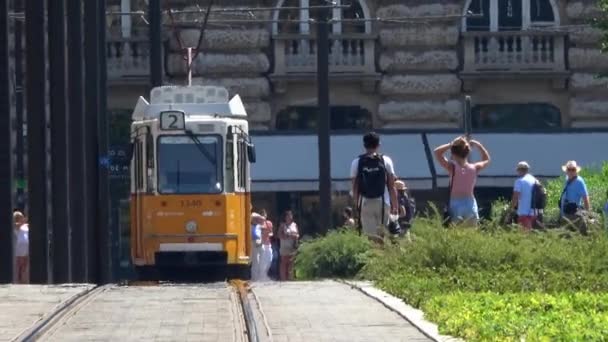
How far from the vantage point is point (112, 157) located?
3161cm

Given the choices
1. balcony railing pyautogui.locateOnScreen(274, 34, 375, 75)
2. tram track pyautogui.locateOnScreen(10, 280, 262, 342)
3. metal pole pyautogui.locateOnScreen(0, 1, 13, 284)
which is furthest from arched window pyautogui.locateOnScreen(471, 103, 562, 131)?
tram track pyautogui.locateOnScreen(10, 280, 262, 342)

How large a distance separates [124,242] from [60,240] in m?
11.2

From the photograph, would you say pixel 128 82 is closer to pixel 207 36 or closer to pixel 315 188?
pixel 207 36

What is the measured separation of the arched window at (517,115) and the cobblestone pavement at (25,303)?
73.3ft

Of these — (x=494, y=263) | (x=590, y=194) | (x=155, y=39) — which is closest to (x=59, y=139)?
(x=155, y=39)

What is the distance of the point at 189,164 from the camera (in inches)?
1104

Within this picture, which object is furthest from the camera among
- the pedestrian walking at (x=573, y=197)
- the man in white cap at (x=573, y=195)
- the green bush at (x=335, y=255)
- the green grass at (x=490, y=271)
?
the man in white cap at (x=573, y=195)

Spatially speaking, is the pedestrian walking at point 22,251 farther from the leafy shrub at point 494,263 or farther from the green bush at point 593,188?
the leafy shrub at point 494,263

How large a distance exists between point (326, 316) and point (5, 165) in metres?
10.2

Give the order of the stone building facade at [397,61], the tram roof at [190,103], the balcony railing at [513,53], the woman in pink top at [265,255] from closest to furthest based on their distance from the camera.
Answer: the tram roof at [190,103]
the woman in pink top at [265,255]
the stone building facade at [397,61]
the balcony railing at [513,53]

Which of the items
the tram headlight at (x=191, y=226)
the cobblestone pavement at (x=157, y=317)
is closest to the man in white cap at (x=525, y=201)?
the tram headlight at (x=191, y=226)

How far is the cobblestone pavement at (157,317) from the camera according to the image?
13922mm

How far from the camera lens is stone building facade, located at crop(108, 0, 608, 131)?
1586 inches

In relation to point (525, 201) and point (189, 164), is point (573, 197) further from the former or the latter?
point (189, 164)
